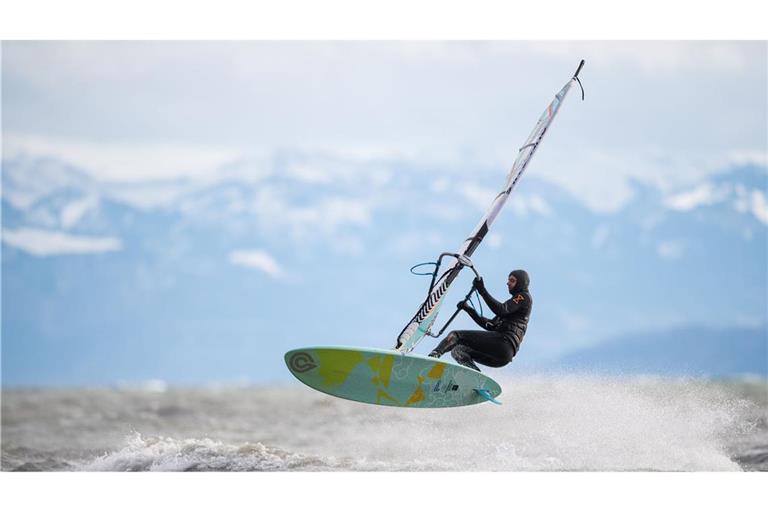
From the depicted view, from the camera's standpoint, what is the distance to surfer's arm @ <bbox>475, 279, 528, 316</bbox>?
11742 millimetres

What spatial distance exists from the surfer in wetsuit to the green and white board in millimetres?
243

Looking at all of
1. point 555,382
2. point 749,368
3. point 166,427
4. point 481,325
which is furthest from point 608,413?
point 749,368

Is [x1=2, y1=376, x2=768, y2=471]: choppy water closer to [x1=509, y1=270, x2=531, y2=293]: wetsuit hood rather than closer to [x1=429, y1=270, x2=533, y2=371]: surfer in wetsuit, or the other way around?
[x1=429, y1=270, x2=533, y2=371]: surfer in wetsuit

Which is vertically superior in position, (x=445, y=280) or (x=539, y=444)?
(x=445, y=280)

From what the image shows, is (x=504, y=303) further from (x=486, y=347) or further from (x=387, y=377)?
(x=387, y=377)

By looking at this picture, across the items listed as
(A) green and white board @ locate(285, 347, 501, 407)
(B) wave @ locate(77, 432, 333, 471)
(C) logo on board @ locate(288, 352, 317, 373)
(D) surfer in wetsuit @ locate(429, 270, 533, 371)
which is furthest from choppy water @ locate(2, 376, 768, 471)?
(D) surfer in wetsuit @ locate(429, 270, 533, 371)

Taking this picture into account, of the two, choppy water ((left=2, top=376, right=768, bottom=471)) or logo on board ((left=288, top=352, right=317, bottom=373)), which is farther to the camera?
choppy water ((left=2, top=376, right=768, bottom=471))

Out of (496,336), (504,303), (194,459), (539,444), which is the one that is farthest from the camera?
(539,444)

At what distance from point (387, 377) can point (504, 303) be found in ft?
5.16

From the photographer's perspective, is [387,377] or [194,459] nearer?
[387,377]

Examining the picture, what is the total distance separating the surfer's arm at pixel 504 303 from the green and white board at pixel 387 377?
76cm

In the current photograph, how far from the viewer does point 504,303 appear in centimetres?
1209

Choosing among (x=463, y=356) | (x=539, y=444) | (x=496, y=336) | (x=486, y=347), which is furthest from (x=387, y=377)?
(x=539, y=444)
